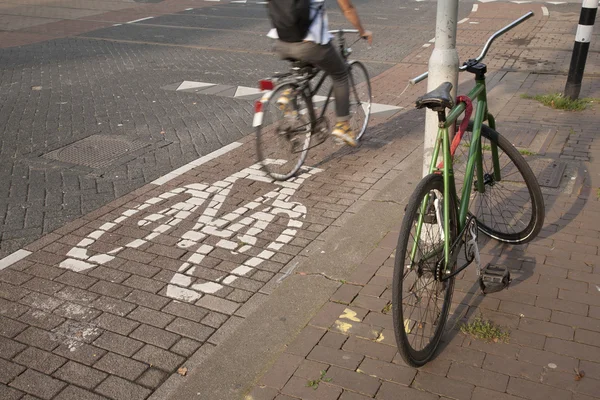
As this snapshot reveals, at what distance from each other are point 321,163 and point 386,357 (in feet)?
10.7

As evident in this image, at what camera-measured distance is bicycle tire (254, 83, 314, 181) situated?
6.00 meters

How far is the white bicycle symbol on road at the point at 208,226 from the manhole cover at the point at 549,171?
2.08 meters

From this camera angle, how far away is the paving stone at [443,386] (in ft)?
10.9

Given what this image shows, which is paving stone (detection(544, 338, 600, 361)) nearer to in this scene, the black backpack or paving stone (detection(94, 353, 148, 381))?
paving stone (detection(94, 353, 148, 381))

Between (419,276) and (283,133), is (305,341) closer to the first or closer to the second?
(419,276)

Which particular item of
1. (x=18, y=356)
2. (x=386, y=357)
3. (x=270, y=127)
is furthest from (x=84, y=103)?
(x=386, y=357)

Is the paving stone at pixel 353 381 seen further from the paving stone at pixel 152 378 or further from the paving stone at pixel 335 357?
the paving stone at pixel 152 378

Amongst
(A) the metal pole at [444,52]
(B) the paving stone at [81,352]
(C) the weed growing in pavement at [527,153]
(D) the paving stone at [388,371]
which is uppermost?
(A) the metal pole at [444,52]

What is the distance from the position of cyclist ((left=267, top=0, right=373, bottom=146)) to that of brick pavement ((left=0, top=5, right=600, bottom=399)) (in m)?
0.51

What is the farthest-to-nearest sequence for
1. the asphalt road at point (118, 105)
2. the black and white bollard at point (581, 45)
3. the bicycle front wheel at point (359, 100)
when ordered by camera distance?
the black and white bollard at point (581, 45)
the bicycle front wheel at point (359, 100)
the asphalt road at point (118, 105)

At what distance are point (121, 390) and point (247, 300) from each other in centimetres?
105

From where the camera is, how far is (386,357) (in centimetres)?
361

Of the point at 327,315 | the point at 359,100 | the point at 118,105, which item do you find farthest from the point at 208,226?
the point at 118,105

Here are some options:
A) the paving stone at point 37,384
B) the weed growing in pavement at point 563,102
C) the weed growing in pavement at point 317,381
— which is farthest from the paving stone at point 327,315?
the weed growing in pavement at point 563,102
